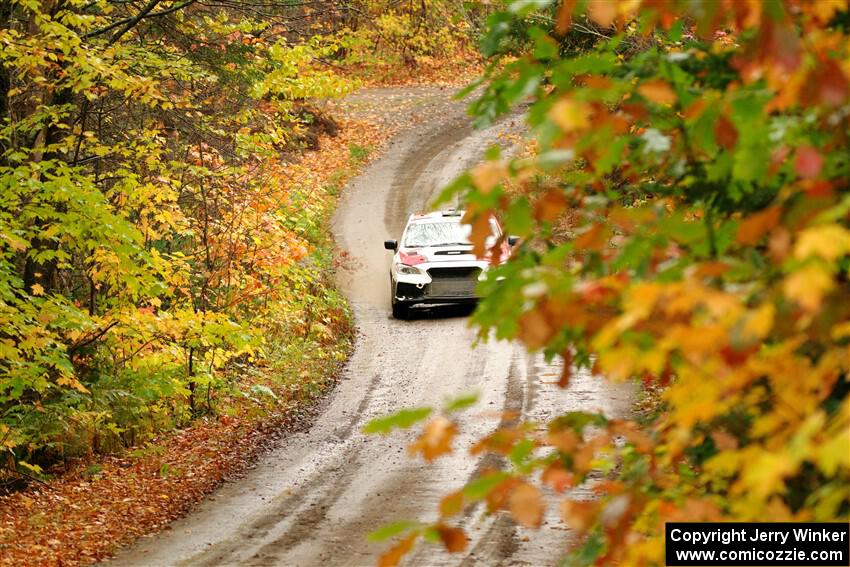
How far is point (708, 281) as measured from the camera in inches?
100

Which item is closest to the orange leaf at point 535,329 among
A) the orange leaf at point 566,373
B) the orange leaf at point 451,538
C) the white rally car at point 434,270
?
the orange leaf at point 566,373

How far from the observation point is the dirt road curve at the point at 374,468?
8.50 metres

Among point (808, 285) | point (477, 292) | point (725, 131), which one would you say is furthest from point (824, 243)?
point (477, 292)

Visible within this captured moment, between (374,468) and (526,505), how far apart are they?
28.7 ft

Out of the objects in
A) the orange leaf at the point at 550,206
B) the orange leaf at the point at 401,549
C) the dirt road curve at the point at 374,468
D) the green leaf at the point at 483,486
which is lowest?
the dirt road curve at the point at 374,468

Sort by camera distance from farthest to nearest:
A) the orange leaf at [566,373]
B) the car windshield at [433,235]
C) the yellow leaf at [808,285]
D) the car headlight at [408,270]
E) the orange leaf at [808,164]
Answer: the car windshield at [433,235], the car headlight at [408,270], the orange leaf at [566,373], the orange leaf at [808,164], the yellow leaf at [808,285]

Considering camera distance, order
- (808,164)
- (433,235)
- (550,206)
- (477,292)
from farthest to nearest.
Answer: (433,235), (477,292), (550,206), (808,164)

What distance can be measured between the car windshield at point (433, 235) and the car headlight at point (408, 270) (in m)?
0.61

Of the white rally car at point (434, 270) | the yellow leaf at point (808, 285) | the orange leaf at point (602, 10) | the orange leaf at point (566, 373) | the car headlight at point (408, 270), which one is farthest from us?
the car headlight at point (408, 270)

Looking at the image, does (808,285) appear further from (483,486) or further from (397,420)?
(397,420)

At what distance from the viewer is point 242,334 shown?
11.3 meters

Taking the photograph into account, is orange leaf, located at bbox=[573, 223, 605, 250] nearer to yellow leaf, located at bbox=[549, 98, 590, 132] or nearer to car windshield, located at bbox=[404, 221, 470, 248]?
yellow leaf, located at bbox=[549, 98, 590, 132]

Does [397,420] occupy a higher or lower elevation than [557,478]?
higher

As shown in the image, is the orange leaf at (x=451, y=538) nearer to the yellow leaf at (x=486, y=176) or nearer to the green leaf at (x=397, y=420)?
the green leaf at (x=397, y=420)
